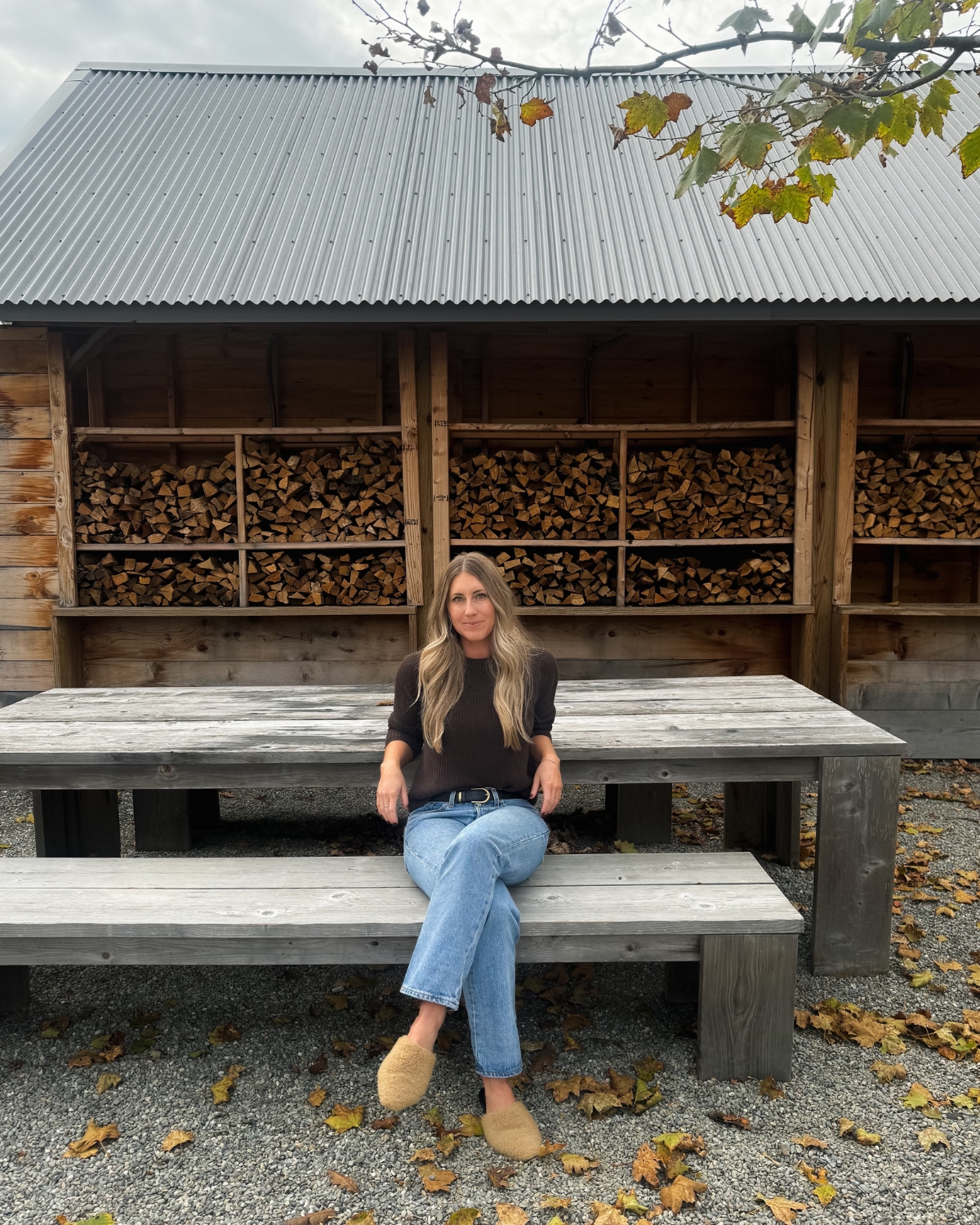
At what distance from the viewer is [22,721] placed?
3312 mm

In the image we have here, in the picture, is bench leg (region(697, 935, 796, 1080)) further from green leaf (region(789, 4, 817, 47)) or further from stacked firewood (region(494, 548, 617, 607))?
stacked firewood (region(494, 548, 617, 607))

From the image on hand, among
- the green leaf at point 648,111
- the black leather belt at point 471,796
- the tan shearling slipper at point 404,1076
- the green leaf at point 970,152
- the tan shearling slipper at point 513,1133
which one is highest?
the green leaf at point 648,111

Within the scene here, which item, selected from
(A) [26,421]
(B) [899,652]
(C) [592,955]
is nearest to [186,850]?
(C) [592,955]

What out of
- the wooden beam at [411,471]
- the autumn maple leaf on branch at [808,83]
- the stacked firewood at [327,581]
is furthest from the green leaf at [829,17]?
the stacked firewood at [327,581]

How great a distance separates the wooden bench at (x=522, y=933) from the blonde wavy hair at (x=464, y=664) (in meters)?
0.49

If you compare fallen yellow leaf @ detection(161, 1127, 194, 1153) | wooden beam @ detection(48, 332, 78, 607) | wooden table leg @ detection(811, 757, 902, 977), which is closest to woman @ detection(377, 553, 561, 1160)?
fallen yellow leaf @ detection(161, 1127, 194, 1153)

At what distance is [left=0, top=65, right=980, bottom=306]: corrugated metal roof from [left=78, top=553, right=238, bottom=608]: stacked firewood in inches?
65.6

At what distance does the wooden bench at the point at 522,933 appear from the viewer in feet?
7.54

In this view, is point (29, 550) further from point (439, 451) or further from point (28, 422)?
point (439, 451)

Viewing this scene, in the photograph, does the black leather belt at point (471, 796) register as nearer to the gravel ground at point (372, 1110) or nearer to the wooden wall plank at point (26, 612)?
the gravel ground at point (372, 1110)

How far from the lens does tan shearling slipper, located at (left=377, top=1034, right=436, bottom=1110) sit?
2.07 meters

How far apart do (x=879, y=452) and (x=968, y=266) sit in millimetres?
1311

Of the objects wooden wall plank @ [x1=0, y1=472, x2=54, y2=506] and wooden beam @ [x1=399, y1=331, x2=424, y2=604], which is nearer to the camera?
wooden beam @ [x1=399, y1=331, x2=424, y2=604]

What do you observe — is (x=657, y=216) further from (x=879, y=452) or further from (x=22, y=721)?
Answer: (x=22, y=721)
